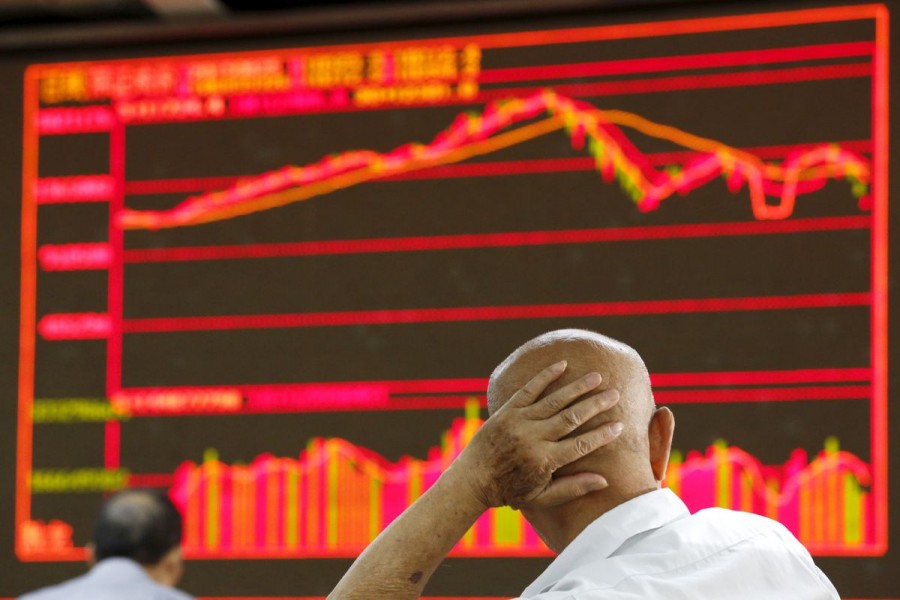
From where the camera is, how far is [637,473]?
1252 mm

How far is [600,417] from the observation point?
124cm

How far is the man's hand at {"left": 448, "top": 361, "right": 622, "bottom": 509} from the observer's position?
47.8 inches

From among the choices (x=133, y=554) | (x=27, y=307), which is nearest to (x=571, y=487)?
(x=133, y=554)

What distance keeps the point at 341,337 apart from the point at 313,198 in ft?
1.01

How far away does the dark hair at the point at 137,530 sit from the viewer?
2.71m

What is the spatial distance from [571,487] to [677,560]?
0.39ft

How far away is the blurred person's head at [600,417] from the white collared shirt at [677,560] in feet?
0.08

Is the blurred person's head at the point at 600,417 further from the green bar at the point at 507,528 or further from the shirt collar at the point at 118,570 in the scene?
the green bar at the point at 507,528

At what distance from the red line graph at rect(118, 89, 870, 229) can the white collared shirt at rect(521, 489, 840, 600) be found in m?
1.74

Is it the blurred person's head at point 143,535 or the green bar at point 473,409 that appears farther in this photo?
the green bar at point 473,409

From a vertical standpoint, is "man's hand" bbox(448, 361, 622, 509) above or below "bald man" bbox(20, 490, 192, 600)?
above

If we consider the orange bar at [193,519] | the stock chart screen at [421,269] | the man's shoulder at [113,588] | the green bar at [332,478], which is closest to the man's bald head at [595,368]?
the man's shoulder at [113,588]

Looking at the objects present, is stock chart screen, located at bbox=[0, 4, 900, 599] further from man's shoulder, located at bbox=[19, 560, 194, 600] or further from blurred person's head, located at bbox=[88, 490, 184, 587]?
man's shoulder, located at bbox=[19, 560, 194, 600]

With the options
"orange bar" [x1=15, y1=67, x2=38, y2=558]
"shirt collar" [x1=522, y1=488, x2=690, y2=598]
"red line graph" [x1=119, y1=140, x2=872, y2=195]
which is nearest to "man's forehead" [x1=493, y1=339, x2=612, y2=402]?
"shirt collar" [x1=522, y1=488, x2=690, y2=598]
